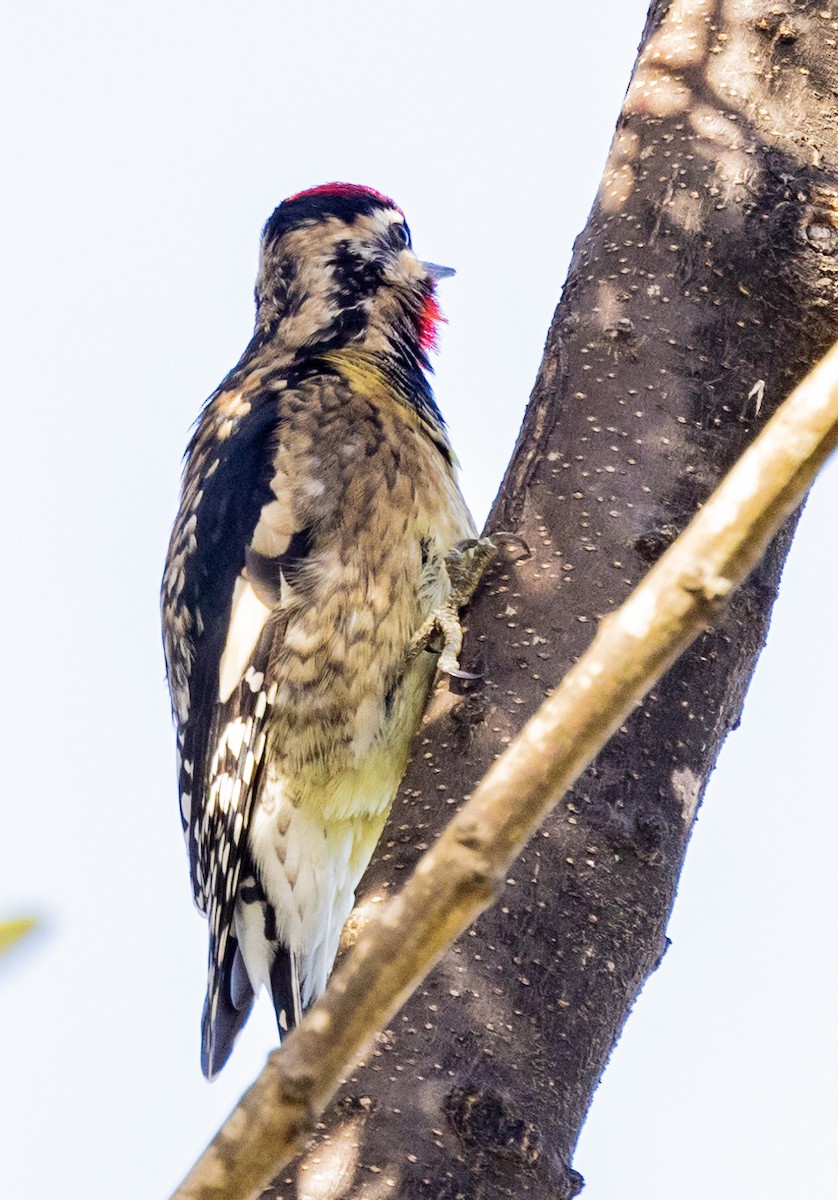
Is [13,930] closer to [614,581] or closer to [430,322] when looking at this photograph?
[614,581]

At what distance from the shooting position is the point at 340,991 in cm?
106

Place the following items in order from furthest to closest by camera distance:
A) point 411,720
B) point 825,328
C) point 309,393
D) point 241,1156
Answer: point 309,393 < point 411,720 < point 825,328 < point 241,1156

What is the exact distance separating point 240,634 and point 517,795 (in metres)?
1.95

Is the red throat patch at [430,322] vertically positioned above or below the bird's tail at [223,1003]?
above

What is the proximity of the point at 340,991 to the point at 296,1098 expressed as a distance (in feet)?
0.25

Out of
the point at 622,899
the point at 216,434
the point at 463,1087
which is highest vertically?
the point at 216,434

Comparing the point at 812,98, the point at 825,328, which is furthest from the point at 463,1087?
the point at 812,98

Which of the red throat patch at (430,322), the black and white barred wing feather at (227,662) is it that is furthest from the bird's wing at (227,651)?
the red throat patch at (430,322)

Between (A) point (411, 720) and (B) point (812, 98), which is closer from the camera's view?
(B) point (812, 98)

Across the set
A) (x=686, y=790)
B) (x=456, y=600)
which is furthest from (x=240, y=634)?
(x=686, y=790)

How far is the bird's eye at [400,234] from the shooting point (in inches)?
151

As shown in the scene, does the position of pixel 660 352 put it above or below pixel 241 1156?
above

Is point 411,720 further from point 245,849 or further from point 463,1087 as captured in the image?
point 463,1087

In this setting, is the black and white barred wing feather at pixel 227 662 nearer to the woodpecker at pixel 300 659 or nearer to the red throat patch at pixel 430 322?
the woodpecker at pixel 300 659
